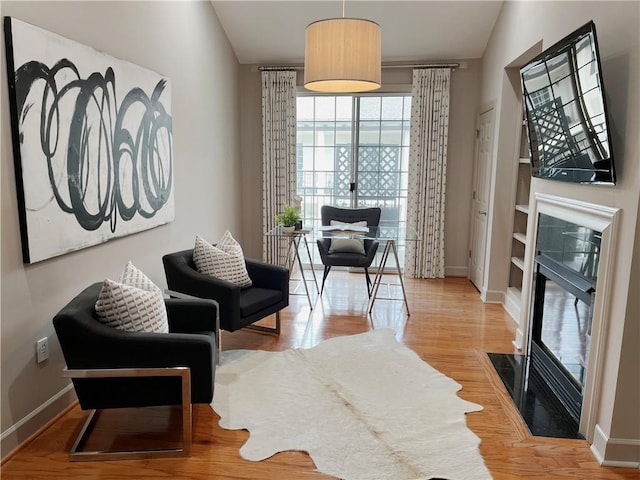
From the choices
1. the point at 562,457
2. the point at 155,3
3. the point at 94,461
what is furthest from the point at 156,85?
the point at 562,457

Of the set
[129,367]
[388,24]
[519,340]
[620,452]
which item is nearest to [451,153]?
[388,24]

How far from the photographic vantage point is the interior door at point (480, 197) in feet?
16.8

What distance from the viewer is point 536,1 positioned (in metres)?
3.65

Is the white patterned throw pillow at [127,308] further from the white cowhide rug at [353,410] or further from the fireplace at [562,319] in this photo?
the fireplace at [562,319]

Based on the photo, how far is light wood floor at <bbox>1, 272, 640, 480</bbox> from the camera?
221 centimetres

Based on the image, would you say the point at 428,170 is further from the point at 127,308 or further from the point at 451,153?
the point at 127,308

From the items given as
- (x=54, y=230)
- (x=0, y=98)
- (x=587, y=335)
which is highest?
(x=0, y=98)

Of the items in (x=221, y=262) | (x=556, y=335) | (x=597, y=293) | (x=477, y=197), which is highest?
(x=477, y=197)

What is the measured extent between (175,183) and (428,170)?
3.10m

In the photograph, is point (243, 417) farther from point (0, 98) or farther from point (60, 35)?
point (60, 35)

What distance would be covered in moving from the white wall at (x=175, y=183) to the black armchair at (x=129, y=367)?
0.28 metres

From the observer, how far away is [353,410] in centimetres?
270

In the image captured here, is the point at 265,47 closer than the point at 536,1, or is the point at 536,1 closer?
the point at 536,1

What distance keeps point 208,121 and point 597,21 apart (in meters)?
3.58
